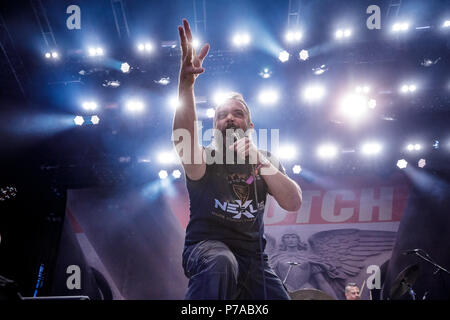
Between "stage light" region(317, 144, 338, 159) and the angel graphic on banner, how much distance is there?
5.96 feet

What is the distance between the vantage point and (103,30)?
625 cm

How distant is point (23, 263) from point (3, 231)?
0.87 metres

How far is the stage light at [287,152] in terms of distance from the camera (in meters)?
7.31

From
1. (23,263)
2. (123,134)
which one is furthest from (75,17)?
(23,263)

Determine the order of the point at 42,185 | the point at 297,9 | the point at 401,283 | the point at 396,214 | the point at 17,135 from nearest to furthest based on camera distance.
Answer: the point at 401,283 < the point at 297,9 < the point at 17,135 < the point at 396,214 < the point at 42,185

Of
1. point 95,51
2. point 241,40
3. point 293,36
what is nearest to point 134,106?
point 95,51

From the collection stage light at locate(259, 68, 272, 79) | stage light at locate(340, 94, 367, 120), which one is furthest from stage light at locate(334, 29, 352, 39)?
stage light at locate(259, 68, 272, 79)

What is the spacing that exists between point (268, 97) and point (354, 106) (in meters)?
1.91

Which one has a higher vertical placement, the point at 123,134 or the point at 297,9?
the point at 297,9

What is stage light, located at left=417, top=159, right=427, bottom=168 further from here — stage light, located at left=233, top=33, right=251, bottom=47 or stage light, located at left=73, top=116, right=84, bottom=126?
stage light, located at left=73, top=116, right=84, bottom=126

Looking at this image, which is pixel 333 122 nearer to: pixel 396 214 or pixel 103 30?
pixel 396 214

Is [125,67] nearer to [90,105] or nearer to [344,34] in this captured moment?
[90,105]

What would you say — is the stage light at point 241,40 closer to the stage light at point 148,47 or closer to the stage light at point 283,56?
the stage light at point 283,56

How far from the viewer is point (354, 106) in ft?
21.5
